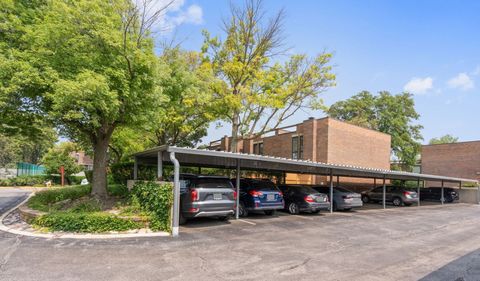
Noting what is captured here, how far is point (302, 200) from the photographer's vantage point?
14414mm

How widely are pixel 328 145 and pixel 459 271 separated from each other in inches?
744

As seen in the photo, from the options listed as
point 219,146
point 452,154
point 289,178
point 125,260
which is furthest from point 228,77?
point 452,154

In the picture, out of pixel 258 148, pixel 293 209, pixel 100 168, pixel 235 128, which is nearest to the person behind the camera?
pixel 100 168

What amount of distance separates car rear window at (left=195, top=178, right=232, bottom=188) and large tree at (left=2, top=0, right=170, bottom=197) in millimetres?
3038

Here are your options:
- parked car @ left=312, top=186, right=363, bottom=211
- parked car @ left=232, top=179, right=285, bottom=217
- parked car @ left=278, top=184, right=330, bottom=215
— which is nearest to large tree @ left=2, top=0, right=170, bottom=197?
parked car @ left=232, top=179, right=285, bottom=217

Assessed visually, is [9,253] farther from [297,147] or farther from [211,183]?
[297,147]

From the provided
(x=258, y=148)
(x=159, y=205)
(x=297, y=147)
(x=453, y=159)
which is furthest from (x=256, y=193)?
(x=453, y=159)

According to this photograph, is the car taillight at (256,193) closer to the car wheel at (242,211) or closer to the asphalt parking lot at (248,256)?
the car wheel at (242,211)

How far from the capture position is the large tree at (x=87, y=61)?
9.33 m

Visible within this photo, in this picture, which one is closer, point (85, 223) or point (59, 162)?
point (85, 223)

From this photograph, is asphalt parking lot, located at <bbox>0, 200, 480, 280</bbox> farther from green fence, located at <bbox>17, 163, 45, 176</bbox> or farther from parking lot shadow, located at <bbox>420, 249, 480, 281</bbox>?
green fence, located at <bbox>17, 163, 45, 176</bbox>

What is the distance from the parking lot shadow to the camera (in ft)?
19.2

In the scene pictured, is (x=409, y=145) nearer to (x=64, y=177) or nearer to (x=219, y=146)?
(x=219, y=146)

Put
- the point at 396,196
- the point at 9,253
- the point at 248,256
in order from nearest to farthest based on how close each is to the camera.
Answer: the point at 9,253 < the point at 248,256 < the point at 396,196
